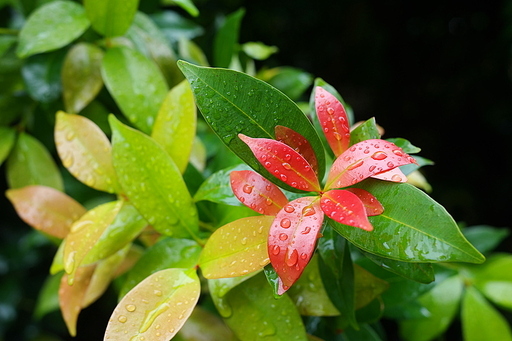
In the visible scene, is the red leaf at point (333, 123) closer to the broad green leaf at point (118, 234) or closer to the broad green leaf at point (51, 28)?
the broad green leaf at point (118, 234)

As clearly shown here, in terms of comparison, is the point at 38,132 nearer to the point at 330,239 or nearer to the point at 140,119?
the point at 140,119

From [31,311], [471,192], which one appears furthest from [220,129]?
[471,192]

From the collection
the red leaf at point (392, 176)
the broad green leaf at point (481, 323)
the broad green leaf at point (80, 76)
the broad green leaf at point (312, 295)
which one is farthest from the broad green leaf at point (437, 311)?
the broad green leaf at point (80, 76)

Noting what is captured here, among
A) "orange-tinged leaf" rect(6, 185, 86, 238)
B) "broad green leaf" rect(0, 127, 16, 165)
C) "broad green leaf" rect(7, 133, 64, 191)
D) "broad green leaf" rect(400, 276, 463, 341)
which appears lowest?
"broad green leaf" rect(400, 276, 463, 341)

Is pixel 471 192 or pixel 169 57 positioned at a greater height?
pixel 169 57

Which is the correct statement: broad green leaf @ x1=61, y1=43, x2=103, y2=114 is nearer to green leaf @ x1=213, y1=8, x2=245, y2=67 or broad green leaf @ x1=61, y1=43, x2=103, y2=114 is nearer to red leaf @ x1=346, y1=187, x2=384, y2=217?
green leaf @ x1=213, y1=8, x2=245, y2=67

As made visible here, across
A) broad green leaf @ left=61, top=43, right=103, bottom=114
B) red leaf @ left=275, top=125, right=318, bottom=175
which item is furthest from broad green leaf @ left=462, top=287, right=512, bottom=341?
broad green leaf @ left=61, top=43, right=103, bottom=114
